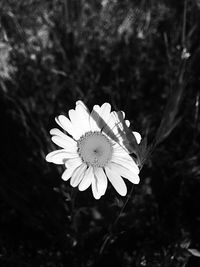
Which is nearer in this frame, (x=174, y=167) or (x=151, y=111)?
(x=174, y=167)

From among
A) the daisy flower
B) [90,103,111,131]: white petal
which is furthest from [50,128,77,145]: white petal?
[90,103,111,131]: white petal

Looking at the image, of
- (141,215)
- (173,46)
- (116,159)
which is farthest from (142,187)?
(173,46)

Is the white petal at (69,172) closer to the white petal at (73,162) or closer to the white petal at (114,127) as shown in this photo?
the white petal at (73,162)

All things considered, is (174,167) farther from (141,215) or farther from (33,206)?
(33,206)

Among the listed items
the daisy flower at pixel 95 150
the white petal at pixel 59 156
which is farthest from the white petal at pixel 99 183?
the white petal at pixel 59 156

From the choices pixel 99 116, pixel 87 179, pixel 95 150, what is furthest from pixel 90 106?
pixel 87 179

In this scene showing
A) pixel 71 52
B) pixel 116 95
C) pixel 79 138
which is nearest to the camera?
pixel 79 138

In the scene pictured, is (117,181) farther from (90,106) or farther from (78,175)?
(90,106)
